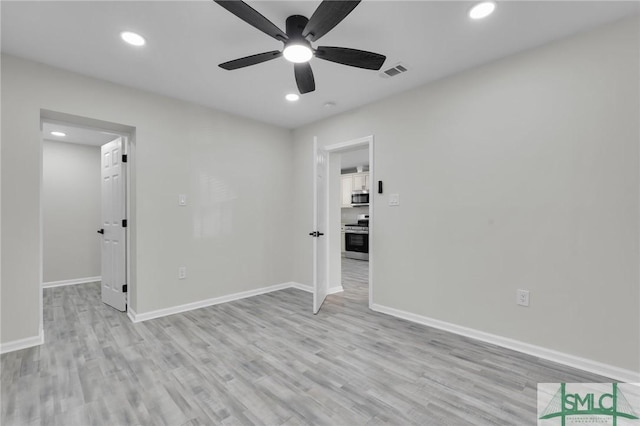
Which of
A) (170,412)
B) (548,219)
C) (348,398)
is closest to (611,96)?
(548,219)

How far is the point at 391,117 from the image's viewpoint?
345cm

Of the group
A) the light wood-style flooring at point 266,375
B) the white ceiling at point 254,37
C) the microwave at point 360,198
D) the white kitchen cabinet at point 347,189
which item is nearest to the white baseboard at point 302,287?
the light wood-style flooring at point 266,375

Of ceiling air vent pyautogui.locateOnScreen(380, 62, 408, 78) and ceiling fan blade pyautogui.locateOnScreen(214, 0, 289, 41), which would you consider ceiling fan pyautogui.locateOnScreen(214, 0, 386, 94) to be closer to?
ceiling fan blade pyautogui.locateOnScreen(214, 0, 289, 41)

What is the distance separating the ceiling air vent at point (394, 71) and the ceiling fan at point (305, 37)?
0.74 m

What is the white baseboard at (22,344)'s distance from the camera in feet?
8.16

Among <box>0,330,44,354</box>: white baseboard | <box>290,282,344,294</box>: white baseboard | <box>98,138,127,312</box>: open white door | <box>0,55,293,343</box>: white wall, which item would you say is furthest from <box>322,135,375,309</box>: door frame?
<box>0,330,44,354</box>: white baseboard

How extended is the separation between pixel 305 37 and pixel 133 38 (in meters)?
1.41

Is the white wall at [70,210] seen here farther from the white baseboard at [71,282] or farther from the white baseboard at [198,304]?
the white baseboard at [198,304]

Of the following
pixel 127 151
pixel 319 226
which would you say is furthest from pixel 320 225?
pixel 127 151

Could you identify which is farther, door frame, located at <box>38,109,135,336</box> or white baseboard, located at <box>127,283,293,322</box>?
white baseboard, located at <box>127,283,293,322</box>

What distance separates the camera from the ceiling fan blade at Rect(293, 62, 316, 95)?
218 centimetres

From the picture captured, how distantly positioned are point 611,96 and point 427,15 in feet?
4.81

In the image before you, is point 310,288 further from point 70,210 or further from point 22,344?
point 70,210

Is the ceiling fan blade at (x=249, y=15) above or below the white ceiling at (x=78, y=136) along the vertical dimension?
below
